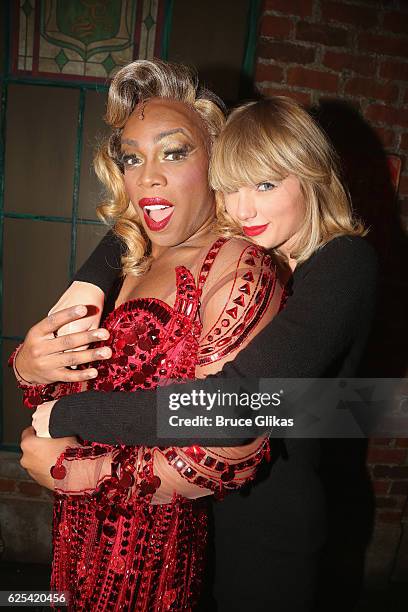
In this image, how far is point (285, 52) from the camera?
2.10 metres

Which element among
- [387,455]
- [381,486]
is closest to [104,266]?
[387,455]

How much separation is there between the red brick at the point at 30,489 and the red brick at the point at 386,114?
111 inches

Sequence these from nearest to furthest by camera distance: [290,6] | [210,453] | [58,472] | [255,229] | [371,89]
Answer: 1. [210,453]
2. [58,472]
3. [255,229]
4. [290,6]
5. [371,89]

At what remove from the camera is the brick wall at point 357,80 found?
208 centimetres

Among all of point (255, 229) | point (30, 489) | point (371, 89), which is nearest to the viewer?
point (255, 229)

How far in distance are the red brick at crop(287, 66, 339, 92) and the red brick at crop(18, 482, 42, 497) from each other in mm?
2692

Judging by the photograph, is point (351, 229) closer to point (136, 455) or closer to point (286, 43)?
point (136, 455)

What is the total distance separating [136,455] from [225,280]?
477mm

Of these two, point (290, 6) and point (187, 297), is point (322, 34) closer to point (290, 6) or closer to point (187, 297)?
point (290, 6)

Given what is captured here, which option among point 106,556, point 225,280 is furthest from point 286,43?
point 106,556

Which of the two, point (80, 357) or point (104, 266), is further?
point (104, 266)

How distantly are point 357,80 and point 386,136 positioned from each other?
12.1 inches

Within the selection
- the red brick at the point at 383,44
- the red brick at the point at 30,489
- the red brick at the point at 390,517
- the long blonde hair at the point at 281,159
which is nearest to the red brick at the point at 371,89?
the red brick at the point at 383,44

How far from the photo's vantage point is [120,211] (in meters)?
1.63
